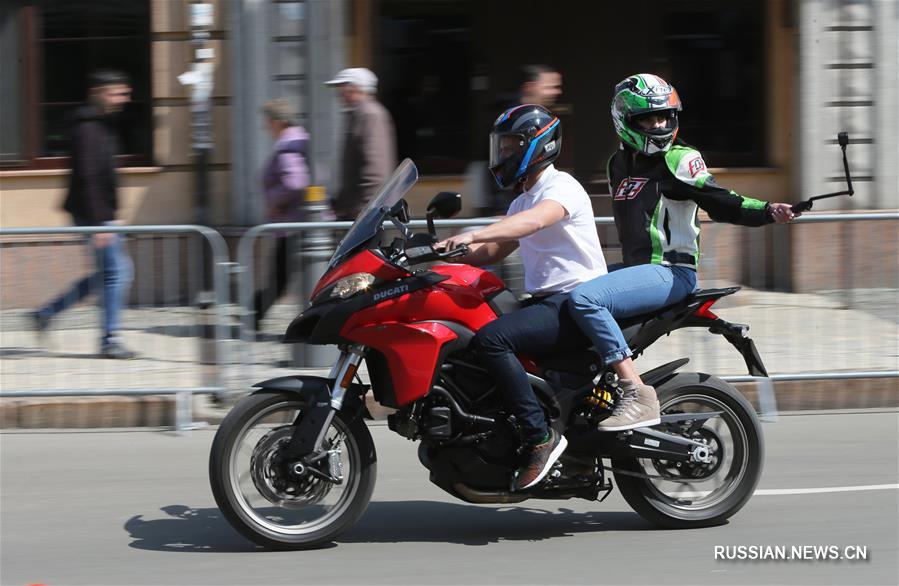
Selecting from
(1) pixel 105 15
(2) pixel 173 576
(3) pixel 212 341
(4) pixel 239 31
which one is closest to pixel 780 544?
(2) pixel 173 576

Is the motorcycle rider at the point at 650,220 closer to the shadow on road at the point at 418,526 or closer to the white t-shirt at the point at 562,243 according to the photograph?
the white t-shirt at the point at 562,243

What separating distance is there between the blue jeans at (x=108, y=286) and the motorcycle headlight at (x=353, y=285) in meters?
3.11

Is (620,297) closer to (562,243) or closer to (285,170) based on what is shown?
(562,243)

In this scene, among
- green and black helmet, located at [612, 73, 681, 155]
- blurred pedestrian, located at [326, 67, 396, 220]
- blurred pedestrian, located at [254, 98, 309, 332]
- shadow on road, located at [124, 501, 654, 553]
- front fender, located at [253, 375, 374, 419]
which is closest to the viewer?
front fender, located at [253, 375, 374, 419]

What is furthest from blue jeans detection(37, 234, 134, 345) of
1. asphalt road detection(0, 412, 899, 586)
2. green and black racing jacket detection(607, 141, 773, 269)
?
green and black racing jacket detection(607, 141, 773, 269)

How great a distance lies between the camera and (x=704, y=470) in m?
5.46

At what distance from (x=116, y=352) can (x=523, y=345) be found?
11.3 feet

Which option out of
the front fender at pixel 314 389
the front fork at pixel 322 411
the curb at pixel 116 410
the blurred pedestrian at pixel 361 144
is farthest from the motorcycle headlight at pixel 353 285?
the blurred pedestrian at pixel 361 144

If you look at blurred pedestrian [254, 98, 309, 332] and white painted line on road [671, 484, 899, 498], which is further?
blurred pedestrian [254, 98, 309, 332]

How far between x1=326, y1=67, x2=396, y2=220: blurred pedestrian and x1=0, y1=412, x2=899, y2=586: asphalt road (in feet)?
7.31

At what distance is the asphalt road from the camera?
16.1ft

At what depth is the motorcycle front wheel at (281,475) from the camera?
5086 mm

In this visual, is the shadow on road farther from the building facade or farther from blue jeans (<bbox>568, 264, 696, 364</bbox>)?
the building facade

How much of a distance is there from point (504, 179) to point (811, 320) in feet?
11.0
